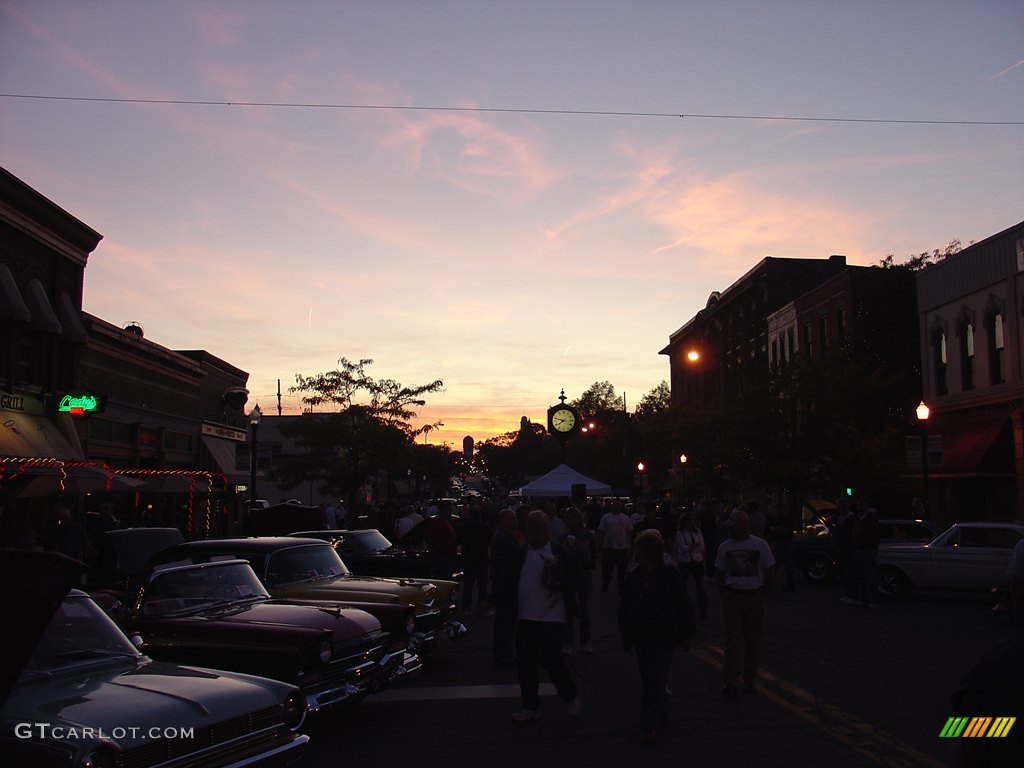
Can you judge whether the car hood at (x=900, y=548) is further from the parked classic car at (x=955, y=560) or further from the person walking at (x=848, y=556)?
the person walking at (x=848, y=556)

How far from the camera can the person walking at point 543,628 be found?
8258mm

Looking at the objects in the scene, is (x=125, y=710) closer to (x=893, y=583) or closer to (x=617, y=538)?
(x=617, y=538)

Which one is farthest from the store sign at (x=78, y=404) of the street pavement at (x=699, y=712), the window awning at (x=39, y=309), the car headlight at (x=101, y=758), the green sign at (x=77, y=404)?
the car headlight at (x=101, y=758)

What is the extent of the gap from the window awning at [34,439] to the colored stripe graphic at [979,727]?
73.9ft

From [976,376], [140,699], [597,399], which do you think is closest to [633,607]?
[140,699]

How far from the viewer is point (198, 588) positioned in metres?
8.86

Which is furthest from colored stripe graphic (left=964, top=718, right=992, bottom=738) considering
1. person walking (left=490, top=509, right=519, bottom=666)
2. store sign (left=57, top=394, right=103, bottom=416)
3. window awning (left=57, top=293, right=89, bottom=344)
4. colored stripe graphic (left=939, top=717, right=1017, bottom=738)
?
window awning (left=57, top=293, right=89, bottom=344)

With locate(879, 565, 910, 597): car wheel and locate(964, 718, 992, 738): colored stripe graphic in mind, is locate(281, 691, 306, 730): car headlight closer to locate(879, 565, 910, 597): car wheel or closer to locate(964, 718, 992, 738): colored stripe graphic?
locate(964, 718, 992, 738): colored stripe graphic

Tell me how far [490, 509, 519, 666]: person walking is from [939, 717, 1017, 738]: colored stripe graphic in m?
6.14

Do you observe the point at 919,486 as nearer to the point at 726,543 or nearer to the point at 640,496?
the point at 640,496

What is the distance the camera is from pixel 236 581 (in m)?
9.23

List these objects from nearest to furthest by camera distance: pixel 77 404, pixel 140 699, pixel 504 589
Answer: pixel 140 699, pixel 504 589, pixel 77 404

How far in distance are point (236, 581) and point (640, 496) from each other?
3622 centimetres

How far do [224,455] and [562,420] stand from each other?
21010 mm
